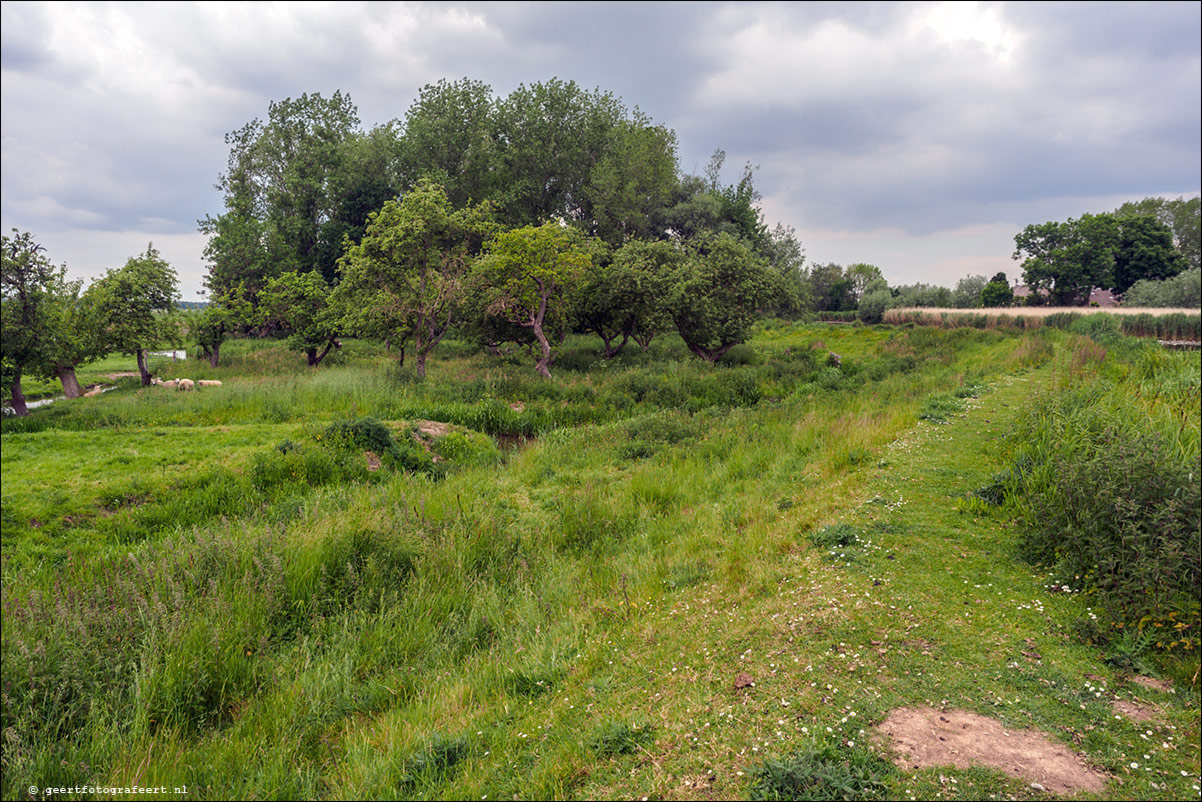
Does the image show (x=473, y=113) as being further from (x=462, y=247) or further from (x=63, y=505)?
(x=63, y=505)

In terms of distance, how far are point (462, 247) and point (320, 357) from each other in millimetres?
11481

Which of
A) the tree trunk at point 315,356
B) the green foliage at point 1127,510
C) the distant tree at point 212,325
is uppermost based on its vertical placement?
the distant tree at point 212,325

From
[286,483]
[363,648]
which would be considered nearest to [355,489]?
[286,483]

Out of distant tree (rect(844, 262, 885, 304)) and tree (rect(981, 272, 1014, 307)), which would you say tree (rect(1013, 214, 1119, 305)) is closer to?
tree (rect(981, 272, 1014, 307))

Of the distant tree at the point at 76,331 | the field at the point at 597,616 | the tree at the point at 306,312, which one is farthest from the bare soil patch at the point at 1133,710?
the tree at the point at 306,312

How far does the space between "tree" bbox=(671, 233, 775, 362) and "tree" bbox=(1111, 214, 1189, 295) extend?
65.6 metres

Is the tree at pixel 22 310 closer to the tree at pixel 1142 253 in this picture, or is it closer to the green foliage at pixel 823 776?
the green foliage at pixel 823 776

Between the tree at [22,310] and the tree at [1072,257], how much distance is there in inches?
3732

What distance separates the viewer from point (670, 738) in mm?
4070

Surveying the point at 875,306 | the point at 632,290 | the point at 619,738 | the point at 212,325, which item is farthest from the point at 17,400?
the point at 875,306

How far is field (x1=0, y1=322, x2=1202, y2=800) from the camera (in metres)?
4.02

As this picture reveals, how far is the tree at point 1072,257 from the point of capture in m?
68.2

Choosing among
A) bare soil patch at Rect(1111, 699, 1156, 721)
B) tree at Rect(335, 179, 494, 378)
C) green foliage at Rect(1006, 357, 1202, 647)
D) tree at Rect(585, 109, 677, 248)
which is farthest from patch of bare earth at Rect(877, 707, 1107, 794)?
tree at Rect(585, 109, 677, 248)

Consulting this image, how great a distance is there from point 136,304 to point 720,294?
92.7 ft
